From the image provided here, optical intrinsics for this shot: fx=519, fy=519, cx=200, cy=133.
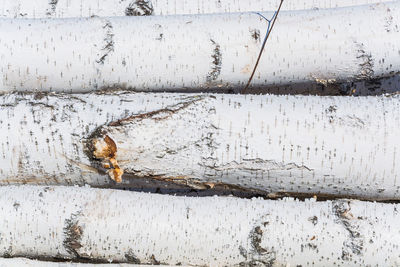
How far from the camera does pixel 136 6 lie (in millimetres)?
1881

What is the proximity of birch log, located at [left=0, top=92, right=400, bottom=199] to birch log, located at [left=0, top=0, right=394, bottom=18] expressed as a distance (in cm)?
43

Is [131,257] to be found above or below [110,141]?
below

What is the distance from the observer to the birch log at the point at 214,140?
59.1 inches

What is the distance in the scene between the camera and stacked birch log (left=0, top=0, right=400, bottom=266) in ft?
4.89

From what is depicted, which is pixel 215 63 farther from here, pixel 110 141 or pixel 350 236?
pixel 350 236

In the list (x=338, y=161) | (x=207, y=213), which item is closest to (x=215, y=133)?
(x=207, y=213)

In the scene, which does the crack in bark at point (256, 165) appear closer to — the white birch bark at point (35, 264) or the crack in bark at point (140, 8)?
the white birch bark at point (35, 264)

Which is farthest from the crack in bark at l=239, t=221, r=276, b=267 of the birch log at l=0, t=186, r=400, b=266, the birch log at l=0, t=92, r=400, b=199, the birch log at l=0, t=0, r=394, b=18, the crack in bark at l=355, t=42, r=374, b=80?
the birch log at l=0, t=0, r=394, b=18

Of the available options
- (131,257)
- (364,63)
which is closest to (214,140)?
(131,257)

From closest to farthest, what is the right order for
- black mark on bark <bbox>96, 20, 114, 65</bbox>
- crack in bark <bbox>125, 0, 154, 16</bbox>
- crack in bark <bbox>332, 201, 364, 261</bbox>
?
crack in bark <bbox>332, 201, 364, 261</bbox>
black mark on bark <bbox>96, 20, 114, 65</bbox>
crack in bark <bbox>125, 0, 154, 16</bbox>

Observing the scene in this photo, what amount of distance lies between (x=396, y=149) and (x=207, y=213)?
0.57 meters

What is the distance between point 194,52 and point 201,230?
57 cm

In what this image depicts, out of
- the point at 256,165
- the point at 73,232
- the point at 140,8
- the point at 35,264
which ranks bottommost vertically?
the point at 35,264

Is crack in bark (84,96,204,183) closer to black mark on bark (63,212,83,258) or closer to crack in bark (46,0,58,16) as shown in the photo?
black mark on bark (63,212,83,258)
